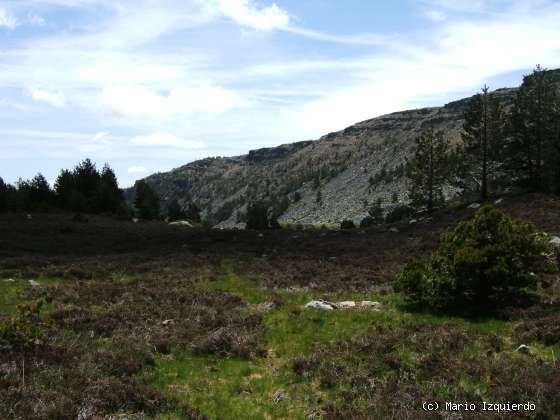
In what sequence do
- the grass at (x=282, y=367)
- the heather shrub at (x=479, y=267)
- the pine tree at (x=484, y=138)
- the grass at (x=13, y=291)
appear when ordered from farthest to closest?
the pine tree at (x=484, y=138) < the grass at (x=13, y=291) < the heather shrub at (x=479, y=267) < the grass at (x=282, y=367)

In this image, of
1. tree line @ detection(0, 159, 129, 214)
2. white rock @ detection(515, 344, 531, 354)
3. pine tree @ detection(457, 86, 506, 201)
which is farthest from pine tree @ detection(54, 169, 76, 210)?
white rock @ detection(515, 344, 531, 354)

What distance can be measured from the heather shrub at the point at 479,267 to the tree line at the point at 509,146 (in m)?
33.2

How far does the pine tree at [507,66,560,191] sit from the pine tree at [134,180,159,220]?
51.5 meters

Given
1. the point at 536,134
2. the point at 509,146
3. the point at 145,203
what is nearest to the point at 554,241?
the point at 536,134

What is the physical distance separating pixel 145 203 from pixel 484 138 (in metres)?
52.1

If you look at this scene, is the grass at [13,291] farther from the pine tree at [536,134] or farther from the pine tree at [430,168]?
the pine tree at [536,134]

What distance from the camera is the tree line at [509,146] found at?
43.7 metres

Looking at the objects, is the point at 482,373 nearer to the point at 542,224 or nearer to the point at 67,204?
the point at 542,224

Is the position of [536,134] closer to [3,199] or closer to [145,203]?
[145,203]

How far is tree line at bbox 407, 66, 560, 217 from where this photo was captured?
43.7m

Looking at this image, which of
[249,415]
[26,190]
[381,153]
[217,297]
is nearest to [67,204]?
[26,190]

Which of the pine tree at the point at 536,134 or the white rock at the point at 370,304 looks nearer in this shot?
the white rock at the point at 370,304

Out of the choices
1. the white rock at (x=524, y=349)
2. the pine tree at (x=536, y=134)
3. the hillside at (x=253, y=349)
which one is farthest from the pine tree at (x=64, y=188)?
the white rock at (x=524, y=349)

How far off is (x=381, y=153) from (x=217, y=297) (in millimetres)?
181600
